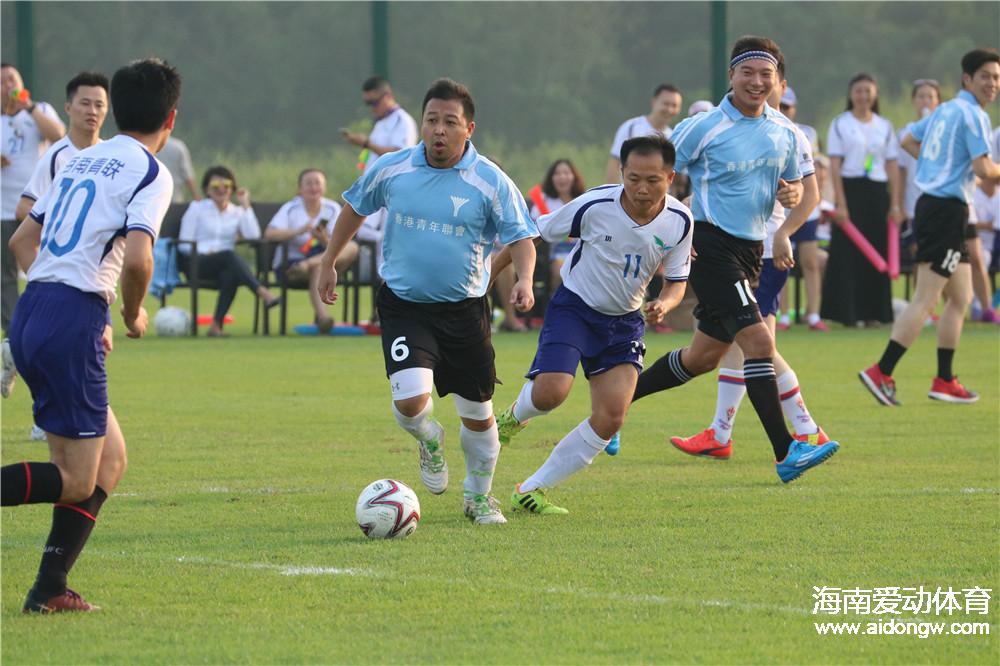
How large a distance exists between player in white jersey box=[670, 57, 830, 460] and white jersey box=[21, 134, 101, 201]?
3.88m

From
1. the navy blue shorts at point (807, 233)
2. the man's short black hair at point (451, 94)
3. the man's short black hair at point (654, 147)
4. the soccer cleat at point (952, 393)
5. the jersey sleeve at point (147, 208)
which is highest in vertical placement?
the man's short black hair at point (451, 94)

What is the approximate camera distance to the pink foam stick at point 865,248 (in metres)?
18.1

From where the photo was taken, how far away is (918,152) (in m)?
11.9

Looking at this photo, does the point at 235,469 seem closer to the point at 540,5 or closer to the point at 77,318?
the point at 77,318

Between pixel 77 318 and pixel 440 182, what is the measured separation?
2.25m

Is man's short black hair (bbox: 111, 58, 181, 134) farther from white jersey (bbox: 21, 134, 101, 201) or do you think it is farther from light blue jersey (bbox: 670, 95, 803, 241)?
light blue jersey (bbox: 670, 95, 803, 241)

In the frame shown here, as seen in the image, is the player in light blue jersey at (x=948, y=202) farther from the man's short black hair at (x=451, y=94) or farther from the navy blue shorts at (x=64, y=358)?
the navy blue shorts at (x=64, y=358)

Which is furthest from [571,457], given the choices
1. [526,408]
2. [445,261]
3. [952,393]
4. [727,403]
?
[952,393]

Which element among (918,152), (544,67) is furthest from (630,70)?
(918,152)

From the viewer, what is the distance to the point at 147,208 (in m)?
5.35

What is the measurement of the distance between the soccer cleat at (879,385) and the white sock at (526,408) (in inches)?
174

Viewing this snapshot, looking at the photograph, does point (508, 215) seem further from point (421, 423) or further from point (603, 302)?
point (421, 423)

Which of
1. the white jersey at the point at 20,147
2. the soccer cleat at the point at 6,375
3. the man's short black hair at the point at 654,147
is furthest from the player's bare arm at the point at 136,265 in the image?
the white jersey at the point at 20,147

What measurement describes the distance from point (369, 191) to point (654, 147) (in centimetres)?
134
